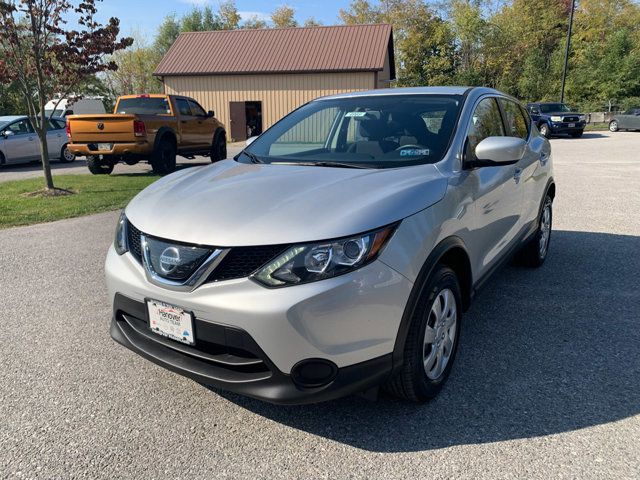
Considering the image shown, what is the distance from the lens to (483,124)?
3.76 m

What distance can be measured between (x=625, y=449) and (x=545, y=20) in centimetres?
5723

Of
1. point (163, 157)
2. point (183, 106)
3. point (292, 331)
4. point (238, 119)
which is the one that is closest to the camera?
point (292, 331)

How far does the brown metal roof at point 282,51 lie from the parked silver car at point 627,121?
13.6 metres

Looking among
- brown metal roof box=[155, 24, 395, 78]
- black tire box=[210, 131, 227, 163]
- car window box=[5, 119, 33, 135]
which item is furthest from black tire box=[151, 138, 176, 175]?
brown metal roof box=[155, 24, 395, 78]

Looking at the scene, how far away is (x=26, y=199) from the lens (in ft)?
31.8

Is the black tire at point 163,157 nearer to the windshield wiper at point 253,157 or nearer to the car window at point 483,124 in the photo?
the windshield wiper at point 253,157

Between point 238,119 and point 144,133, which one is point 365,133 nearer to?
point 144,133

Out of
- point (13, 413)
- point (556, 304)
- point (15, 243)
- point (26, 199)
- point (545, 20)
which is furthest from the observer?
point (545, 20)

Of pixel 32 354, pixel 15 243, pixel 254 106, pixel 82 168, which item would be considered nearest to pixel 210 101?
pixel 254 106

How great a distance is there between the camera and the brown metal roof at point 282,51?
91.5 feet

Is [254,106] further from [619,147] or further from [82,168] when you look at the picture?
[619,147]

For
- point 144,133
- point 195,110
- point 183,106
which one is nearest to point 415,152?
point 144,133

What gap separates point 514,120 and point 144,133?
31.0ft

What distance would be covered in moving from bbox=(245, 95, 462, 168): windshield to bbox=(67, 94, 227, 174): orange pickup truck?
8800mm
